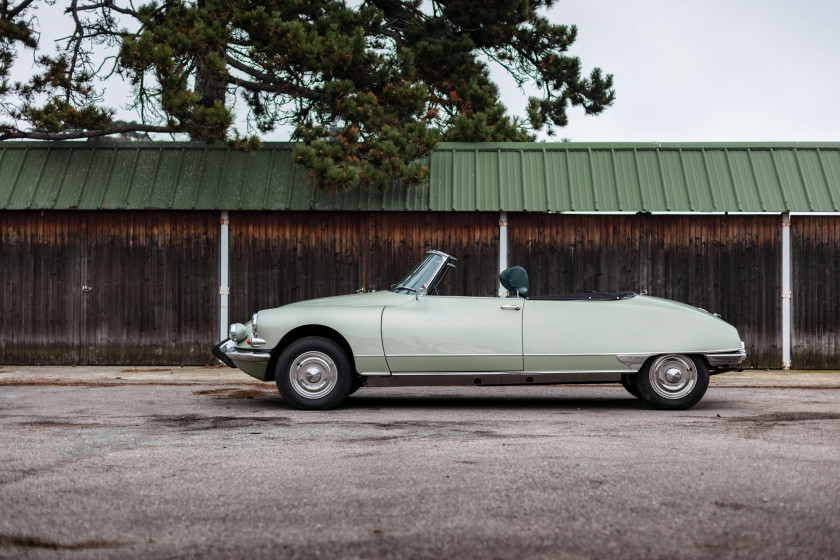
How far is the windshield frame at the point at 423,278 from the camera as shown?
983cm

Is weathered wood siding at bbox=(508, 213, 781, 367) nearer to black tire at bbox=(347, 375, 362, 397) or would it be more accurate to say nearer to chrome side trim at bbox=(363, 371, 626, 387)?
chrome side trim at bbox=(363, 371, 626, 387)

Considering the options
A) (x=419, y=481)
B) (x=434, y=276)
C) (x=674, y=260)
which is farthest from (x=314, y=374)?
(x=674, y=260)

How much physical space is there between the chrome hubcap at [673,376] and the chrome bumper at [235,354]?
3.95 meters

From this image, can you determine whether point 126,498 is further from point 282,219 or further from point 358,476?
point 282,219

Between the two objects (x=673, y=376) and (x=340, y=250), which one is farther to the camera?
(x=340, y=250)

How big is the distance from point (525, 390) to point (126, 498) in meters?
7.65

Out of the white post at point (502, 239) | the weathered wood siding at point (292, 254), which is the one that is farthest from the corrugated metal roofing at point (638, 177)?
the weathered wood siding at point (292, 254)

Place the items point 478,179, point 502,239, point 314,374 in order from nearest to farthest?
point 314,374 < point 502,239 < point 478,179

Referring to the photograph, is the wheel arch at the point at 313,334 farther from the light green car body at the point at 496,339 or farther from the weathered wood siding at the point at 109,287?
the weathered wood siding at the point at 109,287

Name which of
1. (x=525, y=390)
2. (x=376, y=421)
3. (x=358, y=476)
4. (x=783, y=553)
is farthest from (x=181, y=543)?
(x=525, y=390)

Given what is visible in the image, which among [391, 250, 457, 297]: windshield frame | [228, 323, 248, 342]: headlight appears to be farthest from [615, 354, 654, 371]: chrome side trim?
[228, 323, 248, 342]: headlight

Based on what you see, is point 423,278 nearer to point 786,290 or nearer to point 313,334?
point 313,334

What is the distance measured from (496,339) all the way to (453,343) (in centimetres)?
44

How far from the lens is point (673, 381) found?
9641 mm
